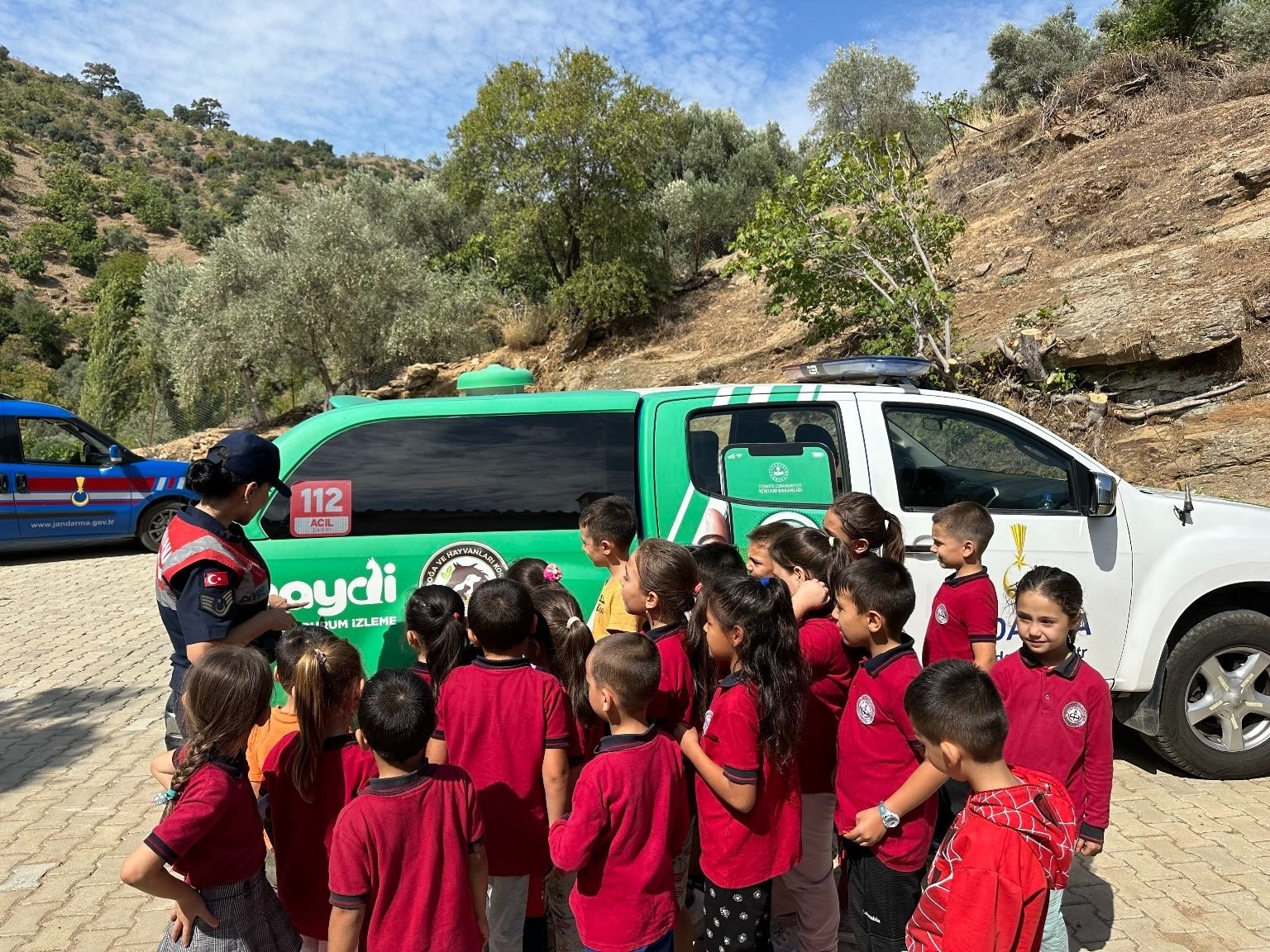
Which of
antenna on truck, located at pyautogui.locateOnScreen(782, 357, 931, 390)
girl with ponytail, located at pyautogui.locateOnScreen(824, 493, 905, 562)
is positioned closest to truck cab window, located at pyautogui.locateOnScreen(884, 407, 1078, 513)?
antenna on truck, located at pyautogui.locateOnScreen(782, 357, 931, 390)

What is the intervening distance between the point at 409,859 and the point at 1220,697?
418 cm

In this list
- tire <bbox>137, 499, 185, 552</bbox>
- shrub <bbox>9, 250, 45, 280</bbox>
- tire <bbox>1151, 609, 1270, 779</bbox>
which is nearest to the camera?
tire <bbox>1151, 609, 1270, 779</bbox>

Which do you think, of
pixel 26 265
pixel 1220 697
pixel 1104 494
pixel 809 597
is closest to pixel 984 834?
pixel 809 597

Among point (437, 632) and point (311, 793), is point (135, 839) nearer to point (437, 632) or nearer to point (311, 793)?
point (437, 632)

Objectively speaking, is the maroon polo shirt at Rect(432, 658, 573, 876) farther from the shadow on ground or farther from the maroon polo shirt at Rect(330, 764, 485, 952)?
the shadow on ground

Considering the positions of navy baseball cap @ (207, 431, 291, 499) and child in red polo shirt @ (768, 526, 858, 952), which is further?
navy baseball cap @ (207, 431, 291, 499)

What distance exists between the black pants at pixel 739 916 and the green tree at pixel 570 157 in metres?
19.0

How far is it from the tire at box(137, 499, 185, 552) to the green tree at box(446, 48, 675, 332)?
37.3 feet

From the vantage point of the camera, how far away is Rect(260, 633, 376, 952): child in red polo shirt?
2.28 m

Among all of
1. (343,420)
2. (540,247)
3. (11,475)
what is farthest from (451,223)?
(343,420)

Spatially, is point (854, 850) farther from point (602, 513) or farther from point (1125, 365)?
point (1125, 365)

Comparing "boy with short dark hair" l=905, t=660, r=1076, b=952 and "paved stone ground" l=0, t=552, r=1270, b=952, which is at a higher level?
"boy with short dark hair" l=905, t=660, r=1076, b=952

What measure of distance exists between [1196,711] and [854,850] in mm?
2776

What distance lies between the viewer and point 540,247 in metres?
22.1
